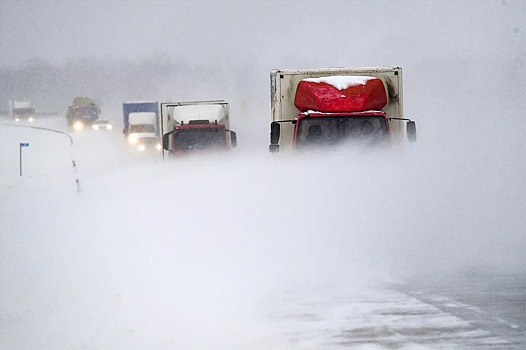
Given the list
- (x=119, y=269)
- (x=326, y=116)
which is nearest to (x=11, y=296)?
(x=119, y=269)

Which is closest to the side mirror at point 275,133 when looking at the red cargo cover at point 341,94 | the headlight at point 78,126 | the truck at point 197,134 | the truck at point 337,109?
the truck at point 337,109

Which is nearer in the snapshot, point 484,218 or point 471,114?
point 484,218

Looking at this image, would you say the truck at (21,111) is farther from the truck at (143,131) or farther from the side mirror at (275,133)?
the side mirror at (275,133)

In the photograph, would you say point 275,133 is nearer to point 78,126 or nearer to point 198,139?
point 198,139

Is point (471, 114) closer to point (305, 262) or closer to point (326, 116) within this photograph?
point (326, 116)

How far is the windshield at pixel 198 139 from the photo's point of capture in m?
24.5

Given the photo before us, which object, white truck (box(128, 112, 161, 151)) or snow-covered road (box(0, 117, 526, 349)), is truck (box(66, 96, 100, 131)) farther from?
snow-covered road (box(0, 117, 526, 349))

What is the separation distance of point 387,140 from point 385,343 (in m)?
9.14

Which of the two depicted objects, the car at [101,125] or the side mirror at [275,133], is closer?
the side mirror at [275,133]

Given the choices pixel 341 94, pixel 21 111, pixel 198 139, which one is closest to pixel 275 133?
pixel 341 94

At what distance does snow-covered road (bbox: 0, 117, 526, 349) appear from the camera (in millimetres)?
8438

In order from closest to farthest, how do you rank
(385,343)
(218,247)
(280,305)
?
(385,343)
(280,305)
(218,247)

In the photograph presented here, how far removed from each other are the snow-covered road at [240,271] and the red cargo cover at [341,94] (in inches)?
46.9

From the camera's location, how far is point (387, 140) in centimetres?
1666
